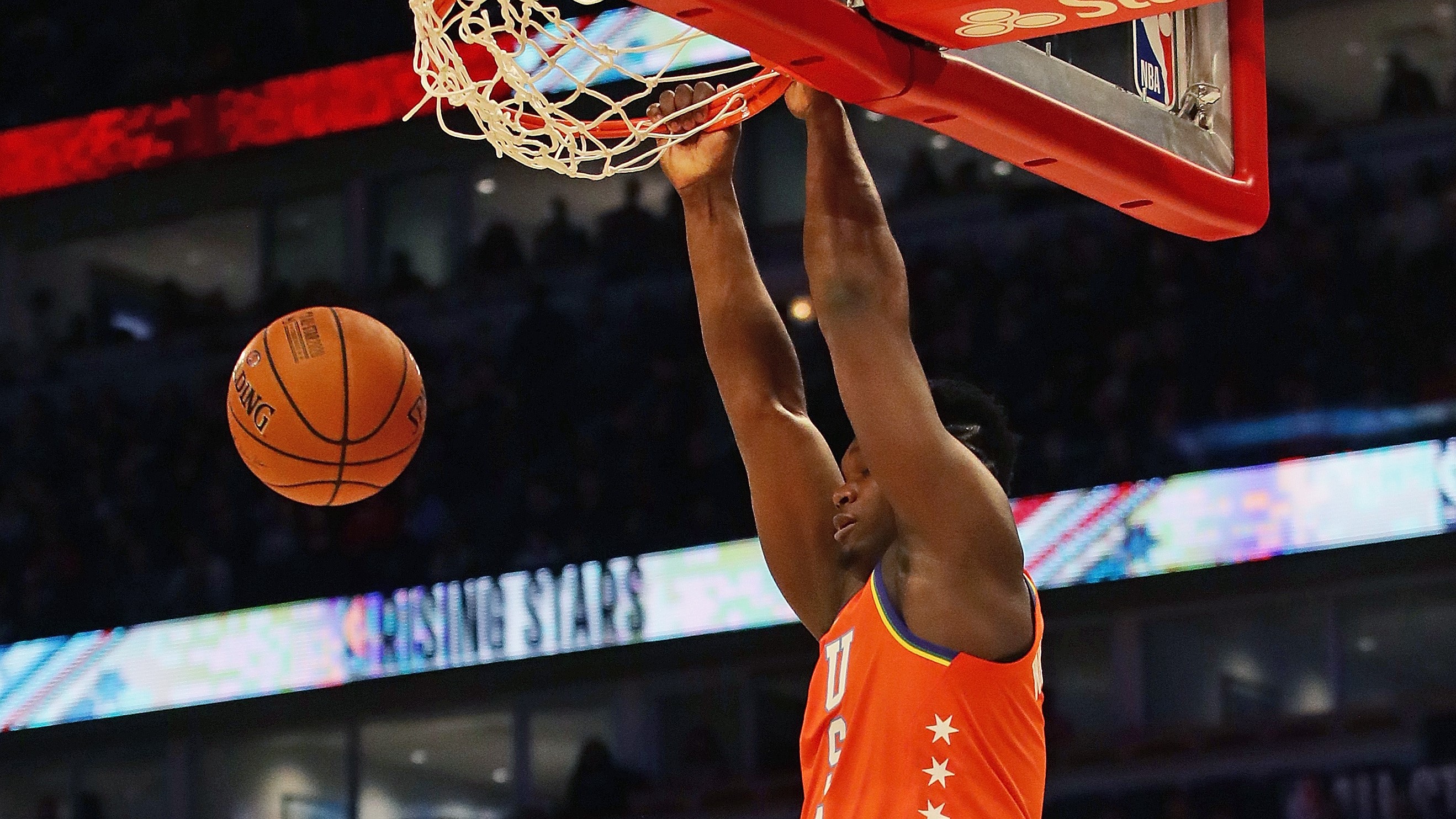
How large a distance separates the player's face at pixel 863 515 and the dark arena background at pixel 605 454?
5605 mm

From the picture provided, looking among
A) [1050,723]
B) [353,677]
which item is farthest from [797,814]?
[353,677]

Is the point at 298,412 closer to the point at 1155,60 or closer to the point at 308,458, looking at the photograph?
the point at 308,458

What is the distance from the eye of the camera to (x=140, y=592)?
10477 mm

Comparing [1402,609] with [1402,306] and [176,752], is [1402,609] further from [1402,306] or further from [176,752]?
[176,752]

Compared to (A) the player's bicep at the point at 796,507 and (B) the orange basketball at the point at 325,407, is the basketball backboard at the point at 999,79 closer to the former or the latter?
(A) the player's bicep at the point at 796,507

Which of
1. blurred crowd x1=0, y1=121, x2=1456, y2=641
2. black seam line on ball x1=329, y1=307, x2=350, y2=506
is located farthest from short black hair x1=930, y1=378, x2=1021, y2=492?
blurred crowd x1=0, y1=121, x2=1456, y2=641

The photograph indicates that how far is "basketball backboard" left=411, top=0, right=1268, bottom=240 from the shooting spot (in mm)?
2486

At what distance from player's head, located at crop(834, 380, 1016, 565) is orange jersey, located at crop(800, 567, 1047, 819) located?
0.12 m

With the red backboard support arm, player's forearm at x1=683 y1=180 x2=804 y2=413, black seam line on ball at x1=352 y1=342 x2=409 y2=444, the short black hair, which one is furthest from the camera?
black seam line on ball at x1=352 y1=342 x2=409 y2=444

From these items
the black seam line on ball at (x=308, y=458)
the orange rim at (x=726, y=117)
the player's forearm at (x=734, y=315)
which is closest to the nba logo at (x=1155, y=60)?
the orange rim at (x=726, y=117)

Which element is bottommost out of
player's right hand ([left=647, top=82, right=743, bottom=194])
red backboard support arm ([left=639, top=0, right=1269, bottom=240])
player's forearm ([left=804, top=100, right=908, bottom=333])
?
player's forearm ([left=804, top=100, right=908, bottom=333])

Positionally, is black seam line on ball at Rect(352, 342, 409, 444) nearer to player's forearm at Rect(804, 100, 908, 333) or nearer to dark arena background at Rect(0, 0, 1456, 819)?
player's forearm at Rect(804, 100, 908, 333)

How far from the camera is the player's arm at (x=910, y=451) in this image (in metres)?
2.46

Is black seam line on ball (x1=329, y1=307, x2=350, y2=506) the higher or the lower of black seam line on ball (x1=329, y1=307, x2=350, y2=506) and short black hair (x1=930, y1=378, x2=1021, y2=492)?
the higher
